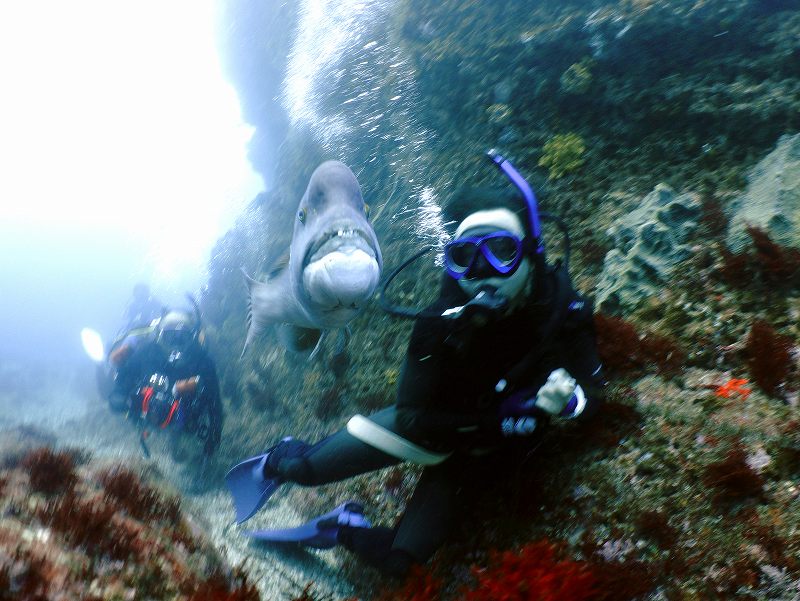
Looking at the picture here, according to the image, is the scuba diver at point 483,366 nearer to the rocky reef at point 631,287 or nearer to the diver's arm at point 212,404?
the rocky reef at point 631,287

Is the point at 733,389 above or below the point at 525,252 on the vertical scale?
below

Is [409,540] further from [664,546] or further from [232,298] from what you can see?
[232,298]

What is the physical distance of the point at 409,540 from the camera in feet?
9.97

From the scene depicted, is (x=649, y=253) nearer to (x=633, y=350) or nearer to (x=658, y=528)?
(x=633, y=350)

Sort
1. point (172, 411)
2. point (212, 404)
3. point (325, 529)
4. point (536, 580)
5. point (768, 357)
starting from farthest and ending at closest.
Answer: point (212, 404)
point (172, 411)
point (325, 529)
point (768, 357)
point (536, 580)

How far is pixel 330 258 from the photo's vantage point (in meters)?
3.40

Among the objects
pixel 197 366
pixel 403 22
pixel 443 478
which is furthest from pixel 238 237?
pixel 443 478

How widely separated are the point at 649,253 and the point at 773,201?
97 cm

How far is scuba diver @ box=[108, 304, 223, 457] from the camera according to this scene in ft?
27.9

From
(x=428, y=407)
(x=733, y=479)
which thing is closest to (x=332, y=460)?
(x=428, y=407)

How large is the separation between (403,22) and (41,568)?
36.1ft

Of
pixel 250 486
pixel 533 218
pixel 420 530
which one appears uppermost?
pixel 533 218

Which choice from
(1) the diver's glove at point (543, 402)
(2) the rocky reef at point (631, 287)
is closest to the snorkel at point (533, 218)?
(1) the diver's glove at point (543, 402)

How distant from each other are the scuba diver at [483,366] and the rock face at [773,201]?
188 cm
